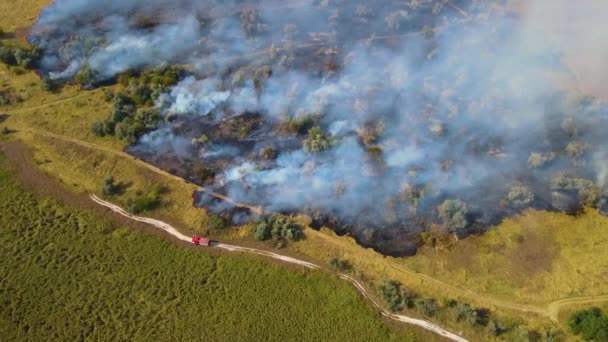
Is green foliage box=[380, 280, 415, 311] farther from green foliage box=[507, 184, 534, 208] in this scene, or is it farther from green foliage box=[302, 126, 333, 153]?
green foliage box=[302, 126, 333, 153]

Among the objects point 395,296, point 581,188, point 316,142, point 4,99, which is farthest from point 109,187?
point 581,188

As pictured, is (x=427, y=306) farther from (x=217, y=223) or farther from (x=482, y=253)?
(x=217, y=223)

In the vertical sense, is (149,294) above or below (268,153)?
below

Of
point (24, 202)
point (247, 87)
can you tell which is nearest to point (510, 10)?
point (247, 87)

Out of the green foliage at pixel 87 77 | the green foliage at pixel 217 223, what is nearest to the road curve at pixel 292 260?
the green foliage at pixel 217 223

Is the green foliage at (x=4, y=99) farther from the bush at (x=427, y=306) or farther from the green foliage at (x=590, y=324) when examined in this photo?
the green foliage at (x=590, y=324)

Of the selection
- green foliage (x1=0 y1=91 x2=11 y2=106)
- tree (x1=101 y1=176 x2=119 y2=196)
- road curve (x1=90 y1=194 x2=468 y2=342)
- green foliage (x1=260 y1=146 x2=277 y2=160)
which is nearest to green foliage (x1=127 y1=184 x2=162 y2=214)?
road curve (x1=90 y1=194 x2=468 y2=342)

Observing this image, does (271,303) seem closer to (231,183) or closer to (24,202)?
(231,183)
